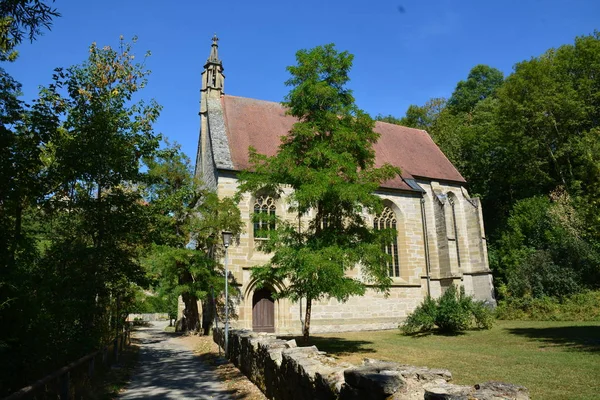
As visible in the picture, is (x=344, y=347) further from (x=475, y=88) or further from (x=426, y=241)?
(x=475, y=88)

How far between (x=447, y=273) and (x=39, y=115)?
72.5ft

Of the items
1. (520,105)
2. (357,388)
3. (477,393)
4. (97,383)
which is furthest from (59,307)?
(520,105)

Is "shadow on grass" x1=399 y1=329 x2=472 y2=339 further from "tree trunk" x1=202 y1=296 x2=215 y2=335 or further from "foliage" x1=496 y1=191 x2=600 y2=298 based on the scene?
"tree trunk" x1=202 y1=296 x2=215 y2=335

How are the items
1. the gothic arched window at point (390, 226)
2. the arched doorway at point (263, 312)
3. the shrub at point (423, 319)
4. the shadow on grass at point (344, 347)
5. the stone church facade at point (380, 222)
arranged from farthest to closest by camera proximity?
1. the gothic arched window at point (390, 226)
2. the arched doorway at point (263, 312)
3. the stone church facade at point (380, 222)
4. the shrub at point (423, 319)
5. the shadow on grass at point (344, 347)

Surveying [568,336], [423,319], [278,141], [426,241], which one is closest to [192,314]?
[278,141]

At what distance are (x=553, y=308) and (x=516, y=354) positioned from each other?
1200 cm

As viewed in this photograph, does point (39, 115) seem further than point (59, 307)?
Yes

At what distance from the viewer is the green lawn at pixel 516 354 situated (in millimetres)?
7824

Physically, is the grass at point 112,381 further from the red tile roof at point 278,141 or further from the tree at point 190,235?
the red tile roof at point 278,141

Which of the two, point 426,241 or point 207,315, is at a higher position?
point 426,241

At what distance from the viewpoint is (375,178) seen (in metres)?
13.3

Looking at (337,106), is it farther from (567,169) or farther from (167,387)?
(567,169)

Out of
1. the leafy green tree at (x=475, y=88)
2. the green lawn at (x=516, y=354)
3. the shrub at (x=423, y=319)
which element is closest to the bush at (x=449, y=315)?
the shrub at (x=423, y=319)

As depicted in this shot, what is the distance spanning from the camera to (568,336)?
48.2 feet
